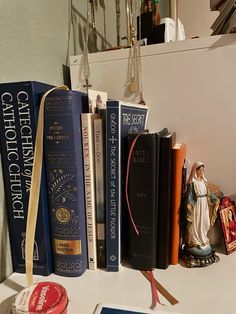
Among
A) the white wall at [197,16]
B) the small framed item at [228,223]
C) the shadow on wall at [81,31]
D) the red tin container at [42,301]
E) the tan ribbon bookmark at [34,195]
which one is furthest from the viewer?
the white wall at [197,16]

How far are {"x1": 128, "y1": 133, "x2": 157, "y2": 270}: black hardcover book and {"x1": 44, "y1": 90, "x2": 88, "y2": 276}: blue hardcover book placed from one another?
0.31ft

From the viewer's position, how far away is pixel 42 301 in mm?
380

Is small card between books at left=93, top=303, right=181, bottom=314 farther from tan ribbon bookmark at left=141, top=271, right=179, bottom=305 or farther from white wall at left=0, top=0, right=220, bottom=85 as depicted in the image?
white wall at left=0, top=0, right=220, bottom=85

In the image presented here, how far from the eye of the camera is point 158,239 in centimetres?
54

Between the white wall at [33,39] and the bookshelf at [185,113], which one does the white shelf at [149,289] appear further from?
the white wall at [33,39]

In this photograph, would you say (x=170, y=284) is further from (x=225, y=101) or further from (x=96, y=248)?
(x=225, y=101)

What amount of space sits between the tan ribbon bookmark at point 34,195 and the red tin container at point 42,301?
0.07m

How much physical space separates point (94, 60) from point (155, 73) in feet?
0.51

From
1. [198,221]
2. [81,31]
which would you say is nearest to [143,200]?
[198,221]

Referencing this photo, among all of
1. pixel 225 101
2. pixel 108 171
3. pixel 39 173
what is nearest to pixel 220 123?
pixel 225 101

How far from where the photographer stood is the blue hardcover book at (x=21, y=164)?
48 centimetres

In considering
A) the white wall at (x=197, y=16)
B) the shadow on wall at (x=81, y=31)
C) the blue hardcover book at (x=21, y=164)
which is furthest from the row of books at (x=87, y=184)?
the white wall at (x=197, y=16)

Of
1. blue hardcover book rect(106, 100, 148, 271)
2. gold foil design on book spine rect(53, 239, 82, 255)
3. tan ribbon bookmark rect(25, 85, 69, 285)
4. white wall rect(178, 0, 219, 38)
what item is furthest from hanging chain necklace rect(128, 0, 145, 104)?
white wall rect(178, 0, 219, 38)

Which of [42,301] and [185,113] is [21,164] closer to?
[42,301]
